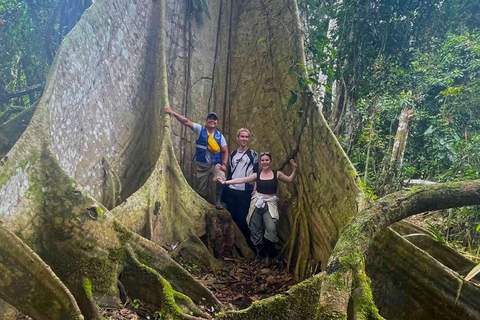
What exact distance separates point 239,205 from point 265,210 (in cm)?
55

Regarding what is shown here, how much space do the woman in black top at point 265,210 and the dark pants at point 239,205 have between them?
1.12ft

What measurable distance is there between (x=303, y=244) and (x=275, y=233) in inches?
18.4

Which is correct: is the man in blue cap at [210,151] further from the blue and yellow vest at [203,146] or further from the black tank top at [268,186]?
the black tank top at [268,186]

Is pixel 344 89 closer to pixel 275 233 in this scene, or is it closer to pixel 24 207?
pixel 275 233

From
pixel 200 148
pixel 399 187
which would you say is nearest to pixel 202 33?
pixel 200 148

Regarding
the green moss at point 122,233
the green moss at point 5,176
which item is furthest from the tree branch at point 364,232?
the green moss at point 5,176

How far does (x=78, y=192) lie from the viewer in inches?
126

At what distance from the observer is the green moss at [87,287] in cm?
294

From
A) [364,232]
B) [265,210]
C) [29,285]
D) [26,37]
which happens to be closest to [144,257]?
[29,285]

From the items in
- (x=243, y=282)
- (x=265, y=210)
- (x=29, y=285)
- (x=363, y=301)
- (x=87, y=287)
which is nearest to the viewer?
(x=363, y=301)

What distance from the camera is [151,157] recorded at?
5.22 metres

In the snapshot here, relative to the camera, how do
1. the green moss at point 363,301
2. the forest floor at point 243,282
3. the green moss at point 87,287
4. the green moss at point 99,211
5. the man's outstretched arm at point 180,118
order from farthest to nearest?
1. the man's outstretched arm at point 180,118
2. the forest floor at point 243,282
3. the green moss at point 99,211
4. the green moss at point 87,287
5. the green moss at point 363,301

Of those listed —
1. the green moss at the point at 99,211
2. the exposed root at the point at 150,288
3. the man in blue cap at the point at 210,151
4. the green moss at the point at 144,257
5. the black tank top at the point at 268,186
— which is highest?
the man in blue cap at the point at 210,151

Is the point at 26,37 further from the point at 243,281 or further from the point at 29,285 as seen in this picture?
the point at 29,285
